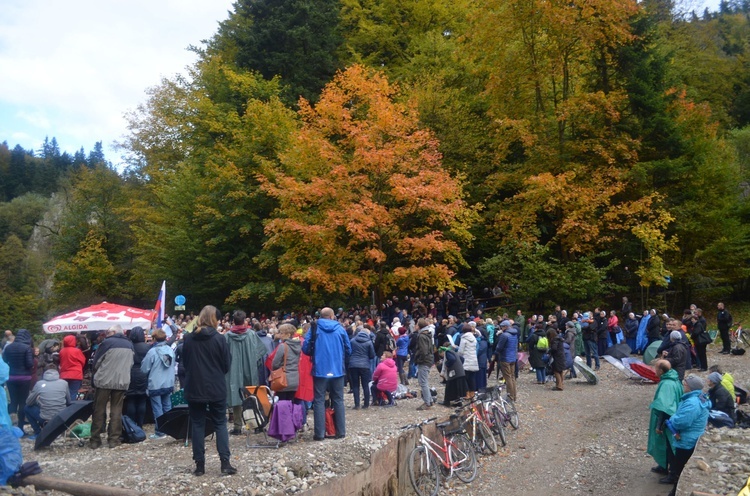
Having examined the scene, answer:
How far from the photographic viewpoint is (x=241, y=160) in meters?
28.9

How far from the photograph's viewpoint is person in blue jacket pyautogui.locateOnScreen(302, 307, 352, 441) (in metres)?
8.51

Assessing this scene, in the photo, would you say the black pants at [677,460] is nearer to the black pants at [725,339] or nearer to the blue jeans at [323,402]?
the blue jeans at [323,402]

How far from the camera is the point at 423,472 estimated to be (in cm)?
859

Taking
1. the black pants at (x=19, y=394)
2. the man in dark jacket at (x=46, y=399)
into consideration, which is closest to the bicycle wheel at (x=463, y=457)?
the man in dark jacket at (x=46, y=399)

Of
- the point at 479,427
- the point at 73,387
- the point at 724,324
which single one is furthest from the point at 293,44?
the point at 479,427

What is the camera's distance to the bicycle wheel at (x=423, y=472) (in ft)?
27.5

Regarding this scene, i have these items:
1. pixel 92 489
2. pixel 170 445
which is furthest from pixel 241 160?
pixel 92 489

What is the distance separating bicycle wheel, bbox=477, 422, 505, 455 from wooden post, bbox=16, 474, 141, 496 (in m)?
6.07

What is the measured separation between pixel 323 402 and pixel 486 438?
3.54m

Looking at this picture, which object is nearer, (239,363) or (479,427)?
(239,363)

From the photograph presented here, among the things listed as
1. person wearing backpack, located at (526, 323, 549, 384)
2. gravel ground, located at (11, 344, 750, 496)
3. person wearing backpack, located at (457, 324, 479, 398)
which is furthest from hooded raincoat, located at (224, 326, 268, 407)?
person wearing backpack, located at (526, 323, 549, 384)

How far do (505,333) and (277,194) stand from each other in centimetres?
1272

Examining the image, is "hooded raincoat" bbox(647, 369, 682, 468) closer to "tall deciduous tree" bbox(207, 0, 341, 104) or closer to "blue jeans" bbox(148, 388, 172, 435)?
"blue jeans" bbox(148, 388, 172, 435)

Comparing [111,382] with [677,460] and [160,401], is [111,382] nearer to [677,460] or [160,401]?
[160,401]
